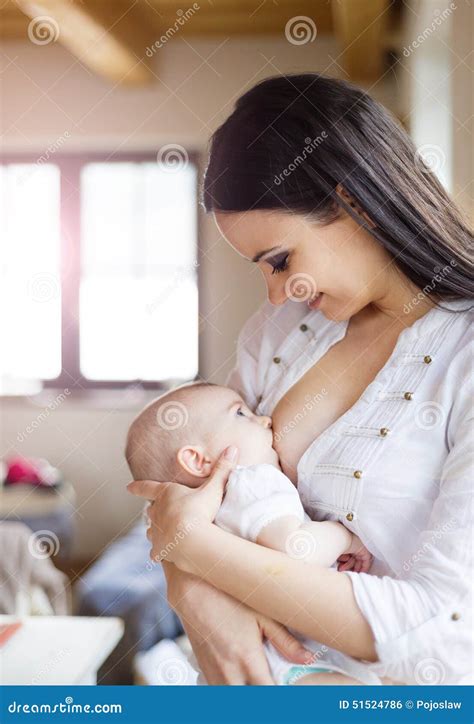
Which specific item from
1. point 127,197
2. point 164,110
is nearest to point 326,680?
point 164,110

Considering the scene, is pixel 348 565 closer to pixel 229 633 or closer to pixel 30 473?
pixel 229 633

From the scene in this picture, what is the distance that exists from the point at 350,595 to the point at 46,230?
125 centimetres

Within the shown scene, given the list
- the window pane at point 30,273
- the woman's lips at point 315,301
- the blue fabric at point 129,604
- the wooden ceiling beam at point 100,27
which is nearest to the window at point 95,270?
the window pane at point 30,273

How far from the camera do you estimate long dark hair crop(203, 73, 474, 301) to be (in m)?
0.78

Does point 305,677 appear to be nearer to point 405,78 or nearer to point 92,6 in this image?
point 405,78

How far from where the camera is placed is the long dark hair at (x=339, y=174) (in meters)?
0.78

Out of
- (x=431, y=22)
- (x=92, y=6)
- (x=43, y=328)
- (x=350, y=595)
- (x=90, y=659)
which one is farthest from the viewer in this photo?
(x=43, y=328)

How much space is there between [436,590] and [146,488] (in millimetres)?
312

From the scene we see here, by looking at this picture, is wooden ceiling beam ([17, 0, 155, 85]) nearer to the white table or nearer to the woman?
the woman

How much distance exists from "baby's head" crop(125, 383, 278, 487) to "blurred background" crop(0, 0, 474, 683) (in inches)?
15.2

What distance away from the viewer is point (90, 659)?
1.22 metres

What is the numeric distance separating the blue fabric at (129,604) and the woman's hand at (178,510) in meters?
1.07

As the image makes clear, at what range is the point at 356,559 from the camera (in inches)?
32.4
